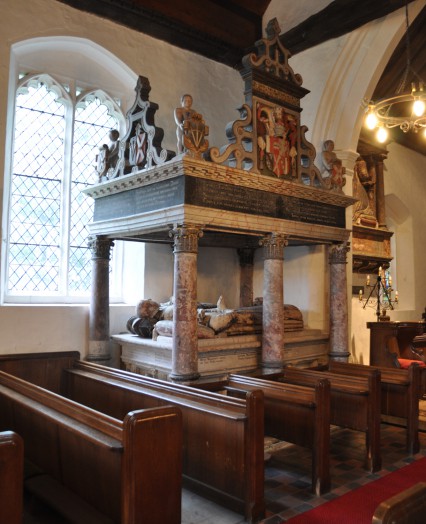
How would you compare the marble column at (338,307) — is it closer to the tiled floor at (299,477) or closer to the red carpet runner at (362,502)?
the tiled floor at (299,477)

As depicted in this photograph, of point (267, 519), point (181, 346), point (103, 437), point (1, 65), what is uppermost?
A: point (1, 65)

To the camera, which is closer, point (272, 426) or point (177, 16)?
point (272, 426)

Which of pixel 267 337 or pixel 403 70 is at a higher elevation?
pixel 403 70

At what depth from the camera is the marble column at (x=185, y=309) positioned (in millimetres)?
5254

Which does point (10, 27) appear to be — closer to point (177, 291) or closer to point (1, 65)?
point (1, 65)

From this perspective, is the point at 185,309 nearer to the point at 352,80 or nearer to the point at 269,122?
the point at 269,122

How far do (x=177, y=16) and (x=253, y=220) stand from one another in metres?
4.18

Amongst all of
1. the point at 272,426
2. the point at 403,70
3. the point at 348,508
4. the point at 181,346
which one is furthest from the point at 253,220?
the point at 403,70

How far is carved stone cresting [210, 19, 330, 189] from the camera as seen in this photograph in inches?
231

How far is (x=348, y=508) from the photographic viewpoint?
3779 millimetres

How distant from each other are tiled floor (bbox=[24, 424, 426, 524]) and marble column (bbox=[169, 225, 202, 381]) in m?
1.25

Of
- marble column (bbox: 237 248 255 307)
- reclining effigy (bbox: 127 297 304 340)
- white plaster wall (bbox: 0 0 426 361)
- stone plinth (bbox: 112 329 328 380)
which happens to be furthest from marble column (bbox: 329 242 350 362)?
marble column (bbox: 237 248 255 307)

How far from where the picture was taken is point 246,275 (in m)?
8.52

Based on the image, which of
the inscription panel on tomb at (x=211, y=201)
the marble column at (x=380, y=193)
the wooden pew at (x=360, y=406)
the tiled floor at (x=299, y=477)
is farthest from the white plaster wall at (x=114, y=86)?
the marble column at (x=380, y=193)
